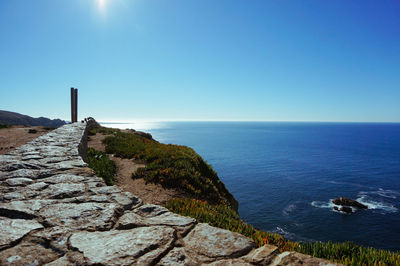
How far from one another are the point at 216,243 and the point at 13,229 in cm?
252

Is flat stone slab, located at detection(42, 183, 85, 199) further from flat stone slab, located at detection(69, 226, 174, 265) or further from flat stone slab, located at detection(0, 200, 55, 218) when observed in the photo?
flat stone slab, located at detection(69, 226, 174, 265)

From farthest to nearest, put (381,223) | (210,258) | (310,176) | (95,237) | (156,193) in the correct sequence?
1. (310,176)
2. (381,223)
3. (156,193)
4. (95,237)
5. (210,258)

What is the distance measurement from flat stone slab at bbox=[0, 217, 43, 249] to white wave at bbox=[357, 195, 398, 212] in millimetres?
45190

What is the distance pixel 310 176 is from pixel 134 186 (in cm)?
5380

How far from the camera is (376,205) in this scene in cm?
3584

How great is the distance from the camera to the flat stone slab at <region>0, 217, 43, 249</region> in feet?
7.83

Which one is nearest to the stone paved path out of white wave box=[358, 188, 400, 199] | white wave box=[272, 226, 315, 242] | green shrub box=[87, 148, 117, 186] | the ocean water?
green shrub box=[87, 148, 117, 186]

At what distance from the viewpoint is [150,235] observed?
8.87 ft

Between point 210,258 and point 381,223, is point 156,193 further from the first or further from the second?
point 381,223

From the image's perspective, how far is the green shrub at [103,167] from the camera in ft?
27.8

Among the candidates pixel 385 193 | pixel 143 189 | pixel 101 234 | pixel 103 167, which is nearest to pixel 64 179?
pixel 101 234

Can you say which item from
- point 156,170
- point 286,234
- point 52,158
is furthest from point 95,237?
point 286,234

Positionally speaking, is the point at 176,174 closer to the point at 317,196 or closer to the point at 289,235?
the point at 289,235

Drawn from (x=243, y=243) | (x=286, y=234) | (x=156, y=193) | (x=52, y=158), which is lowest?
(x=286, y=234)
